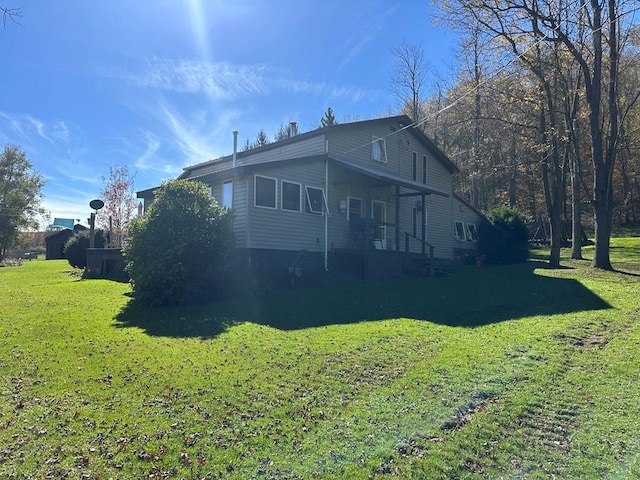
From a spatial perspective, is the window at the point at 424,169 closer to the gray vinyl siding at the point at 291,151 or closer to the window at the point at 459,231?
the window at the point at 459,231

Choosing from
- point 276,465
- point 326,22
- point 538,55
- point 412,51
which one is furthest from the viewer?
point 412,51

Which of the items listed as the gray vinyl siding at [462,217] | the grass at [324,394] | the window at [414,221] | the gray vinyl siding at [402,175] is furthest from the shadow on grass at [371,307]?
the gray vinyl siding at [462,217]

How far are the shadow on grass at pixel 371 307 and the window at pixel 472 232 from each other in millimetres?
11183

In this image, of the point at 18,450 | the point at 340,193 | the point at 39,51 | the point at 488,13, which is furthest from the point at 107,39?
the point at 488,13

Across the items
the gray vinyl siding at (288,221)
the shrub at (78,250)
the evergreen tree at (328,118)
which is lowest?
the shrub at (78,250)

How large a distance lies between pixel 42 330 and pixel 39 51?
5071 millimetres

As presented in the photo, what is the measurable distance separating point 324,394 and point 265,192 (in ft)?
33.0

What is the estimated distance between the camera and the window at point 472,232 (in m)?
25.7

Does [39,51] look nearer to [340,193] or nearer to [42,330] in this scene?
[42,330]

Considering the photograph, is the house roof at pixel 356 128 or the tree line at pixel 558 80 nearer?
the tree line at pixel 558 80

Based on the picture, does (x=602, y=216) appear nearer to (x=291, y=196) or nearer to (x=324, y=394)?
(x=291, y=196)

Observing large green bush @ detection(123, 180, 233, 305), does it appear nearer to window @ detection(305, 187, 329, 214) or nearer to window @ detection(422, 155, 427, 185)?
window @ detection(305, 187, 329, 214)

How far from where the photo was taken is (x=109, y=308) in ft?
37.4

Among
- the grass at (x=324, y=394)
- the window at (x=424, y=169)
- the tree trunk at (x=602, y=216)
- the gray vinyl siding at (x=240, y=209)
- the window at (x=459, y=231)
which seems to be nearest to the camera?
the grass at (x=324, y=394)
